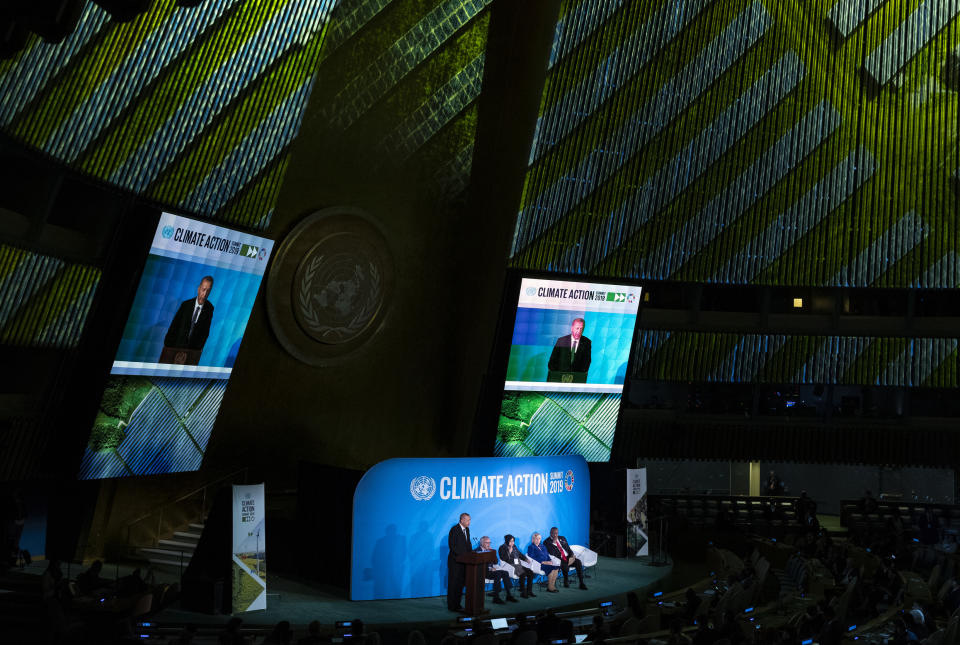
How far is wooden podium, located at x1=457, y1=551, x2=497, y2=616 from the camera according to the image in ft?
42.0

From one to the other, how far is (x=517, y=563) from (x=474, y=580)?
1.68 meters

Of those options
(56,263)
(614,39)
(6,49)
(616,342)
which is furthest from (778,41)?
(6,49)

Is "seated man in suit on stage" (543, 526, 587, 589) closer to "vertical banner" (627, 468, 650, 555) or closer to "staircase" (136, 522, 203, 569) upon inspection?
"vertical banner" (627, 468, 650, 555)

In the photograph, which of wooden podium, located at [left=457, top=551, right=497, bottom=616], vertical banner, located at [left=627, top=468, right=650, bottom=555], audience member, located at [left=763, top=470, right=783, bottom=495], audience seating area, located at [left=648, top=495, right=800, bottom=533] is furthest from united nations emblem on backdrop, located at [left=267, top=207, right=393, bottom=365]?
audience member, located at [left=763, top=470, right=783, bottom=495]

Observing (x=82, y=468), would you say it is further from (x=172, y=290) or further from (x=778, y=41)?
(x=778, y=41)

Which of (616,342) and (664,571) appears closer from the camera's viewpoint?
(664,571)

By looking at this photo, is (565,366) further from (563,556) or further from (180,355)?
(180,355)

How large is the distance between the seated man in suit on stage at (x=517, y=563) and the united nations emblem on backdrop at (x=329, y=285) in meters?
5.03

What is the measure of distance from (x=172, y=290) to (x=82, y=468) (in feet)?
9.17

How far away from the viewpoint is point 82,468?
13781 mm

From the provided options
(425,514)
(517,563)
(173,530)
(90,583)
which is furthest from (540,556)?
(90,583)

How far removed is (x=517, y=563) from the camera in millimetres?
14391

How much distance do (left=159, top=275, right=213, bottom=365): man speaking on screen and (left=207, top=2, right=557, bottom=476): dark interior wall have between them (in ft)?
4.28

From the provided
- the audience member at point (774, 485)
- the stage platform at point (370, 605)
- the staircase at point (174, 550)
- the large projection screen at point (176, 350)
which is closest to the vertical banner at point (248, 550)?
the stage platform at point (370, 605)
